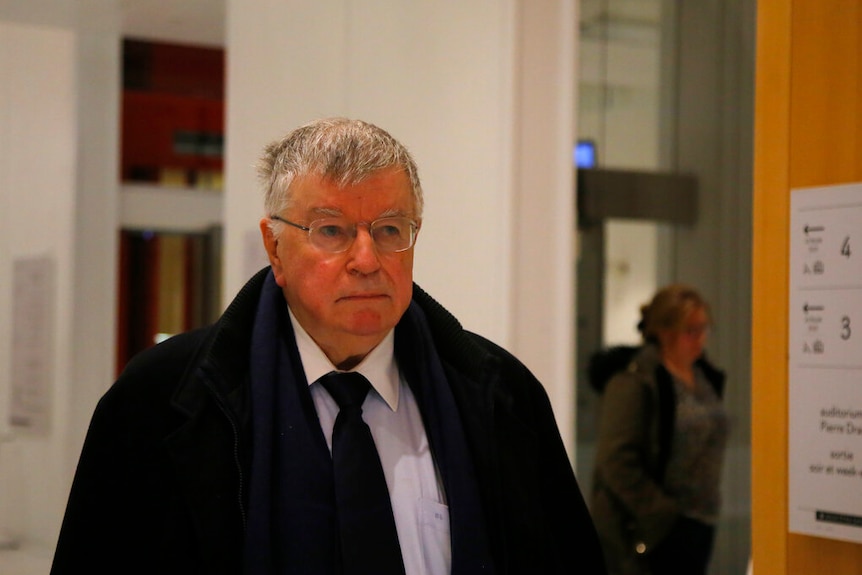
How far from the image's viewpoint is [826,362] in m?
2.44

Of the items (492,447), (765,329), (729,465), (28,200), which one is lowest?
(729,465)

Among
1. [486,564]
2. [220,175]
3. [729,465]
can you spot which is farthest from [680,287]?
[486,564]

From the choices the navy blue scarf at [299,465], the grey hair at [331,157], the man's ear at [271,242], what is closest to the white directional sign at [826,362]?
the navy blue scarf at [299,465]

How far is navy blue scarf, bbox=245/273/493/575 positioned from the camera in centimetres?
188

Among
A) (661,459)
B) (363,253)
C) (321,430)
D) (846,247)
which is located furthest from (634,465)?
(363,253)

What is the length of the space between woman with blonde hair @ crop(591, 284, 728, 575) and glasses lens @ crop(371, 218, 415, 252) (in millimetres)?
2668

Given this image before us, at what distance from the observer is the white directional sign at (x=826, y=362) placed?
7.82ft

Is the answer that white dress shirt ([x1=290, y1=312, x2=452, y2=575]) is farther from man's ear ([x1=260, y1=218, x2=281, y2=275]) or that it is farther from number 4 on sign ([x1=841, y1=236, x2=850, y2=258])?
number 4 on sign ([x1=841, y1=236, x2=850, y2=258])

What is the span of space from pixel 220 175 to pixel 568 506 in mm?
3503

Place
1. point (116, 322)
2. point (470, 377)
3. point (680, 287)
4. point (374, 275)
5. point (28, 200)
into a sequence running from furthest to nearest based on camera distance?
point (680, 287), point (116, 322), point (28, 200), point (470, 377), point (374, 275)

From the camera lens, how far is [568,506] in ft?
7.25

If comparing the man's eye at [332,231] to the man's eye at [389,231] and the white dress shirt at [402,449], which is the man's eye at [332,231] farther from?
the white dress shirt at [402,449]

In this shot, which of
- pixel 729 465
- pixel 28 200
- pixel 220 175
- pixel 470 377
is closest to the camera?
pixel 470 377

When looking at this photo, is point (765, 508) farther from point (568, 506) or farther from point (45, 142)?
point (45, 142)
